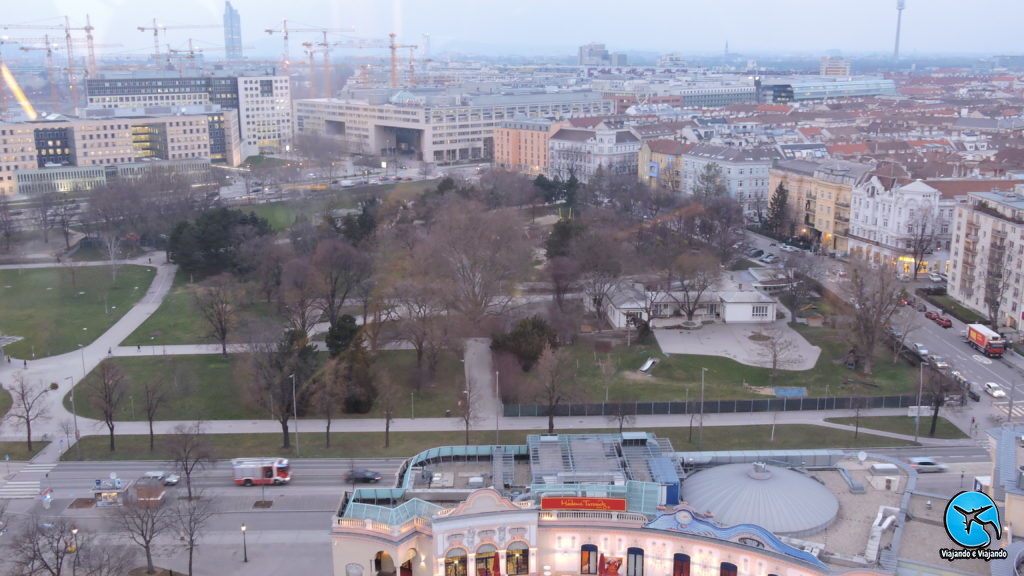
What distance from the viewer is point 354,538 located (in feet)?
56.4

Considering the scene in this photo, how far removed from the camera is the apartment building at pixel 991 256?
37031 millimetres

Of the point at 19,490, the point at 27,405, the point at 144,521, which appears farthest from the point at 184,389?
the point at 144,521

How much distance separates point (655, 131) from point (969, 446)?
50533mm

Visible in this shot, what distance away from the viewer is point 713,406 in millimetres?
29422

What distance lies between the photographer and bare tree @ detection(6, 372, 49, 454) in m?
27.2

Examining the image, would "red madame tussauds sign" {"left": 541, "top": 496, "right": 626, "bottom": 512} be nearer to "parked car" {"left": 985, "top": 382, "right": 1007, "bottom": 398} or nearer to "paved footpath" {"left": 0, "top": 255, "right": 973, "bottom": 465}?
"paved footpath" {"left": 0, "top": 255, "right": 973, "bottom": 465}

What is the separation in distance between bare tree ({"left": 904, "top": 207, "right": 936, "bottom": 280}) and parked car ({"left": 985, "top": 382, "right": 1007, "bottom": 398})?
1465cm

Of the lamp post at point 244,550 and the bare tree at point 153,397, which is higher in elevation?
the bare tree at point 153,397

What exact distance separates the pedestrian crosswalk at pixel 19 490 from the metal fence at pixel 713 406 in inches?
520

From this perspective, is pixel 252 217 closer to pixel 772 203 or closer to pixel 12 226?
pixel 12 226

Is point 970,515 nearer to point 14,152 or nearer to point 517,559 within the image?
point 517,559

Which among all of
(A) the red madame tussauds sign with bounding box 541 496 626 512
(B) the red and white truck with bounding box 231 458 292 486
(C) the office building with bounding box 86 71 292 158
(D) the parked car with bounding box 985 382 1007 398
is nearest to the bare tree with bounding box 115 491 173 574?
(B) the red and white truck with bounding box 231 458 292 486

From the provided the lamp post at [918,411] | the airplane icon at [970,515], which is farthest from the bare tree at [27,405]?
the lamp post at [918,411]

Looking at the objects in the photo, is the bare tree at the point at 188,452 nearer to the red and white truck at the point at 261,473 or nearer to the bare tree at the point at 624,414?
the red and white truck at the point at 261,473
